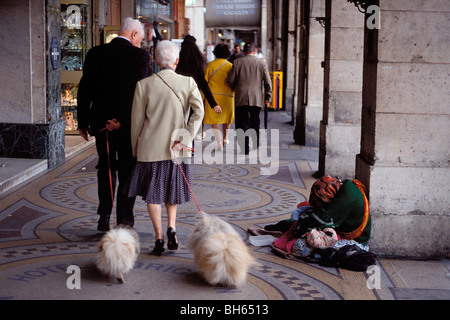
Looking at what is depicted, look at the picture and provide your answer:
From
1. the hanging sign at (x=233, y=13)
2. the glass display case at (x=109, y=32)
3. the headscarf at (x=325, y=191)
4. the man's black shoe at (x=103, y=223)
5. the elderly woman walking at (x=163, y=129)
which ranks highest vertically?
the hanging sign at (x=233, y=13)

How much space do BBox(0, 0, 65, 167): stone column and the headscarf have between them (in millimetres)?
5317

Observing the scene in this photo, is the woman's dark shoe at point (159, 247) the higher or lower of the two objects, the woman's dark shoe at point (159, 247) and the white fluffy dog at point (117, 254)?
the lower

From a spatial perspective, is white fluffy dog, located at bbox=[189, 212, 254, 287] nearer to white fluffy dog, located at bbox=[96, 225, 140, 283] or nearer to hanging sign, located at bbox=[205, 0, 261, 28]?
white fluffy dog, located at bbox=[96, 225, 140, 283]

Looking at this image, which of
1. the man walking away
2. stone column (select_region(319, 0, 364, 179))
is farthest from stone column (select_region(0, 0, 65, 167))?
stone column (select_region(319, 0, 364, 179))

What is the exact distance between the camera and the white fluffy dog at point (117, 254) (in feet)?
15.4

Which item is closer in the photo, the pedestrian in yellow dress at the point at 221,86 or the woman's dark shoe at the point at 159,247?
the woman's dark shoe at the point at 159,247

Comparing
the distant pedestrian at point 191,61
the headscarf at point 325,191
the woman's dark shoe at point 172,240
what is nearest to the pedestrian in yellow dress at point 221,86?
the distant pedestrian at point 191,61

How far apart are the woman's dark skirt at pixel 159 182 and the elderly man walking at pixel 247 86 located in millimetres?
5793

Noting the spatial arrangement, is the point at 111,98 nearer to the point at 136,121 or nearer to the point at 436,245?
the point at 136,121

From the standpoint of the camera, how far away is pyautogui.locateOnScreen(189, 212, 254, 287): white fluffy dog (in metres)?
4.71

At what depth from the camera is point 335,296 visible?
4734 mm

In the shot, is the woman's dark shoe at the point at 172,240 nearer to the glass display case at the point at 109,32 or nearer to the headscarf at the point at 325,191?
the headscarf at the point at 325,191
